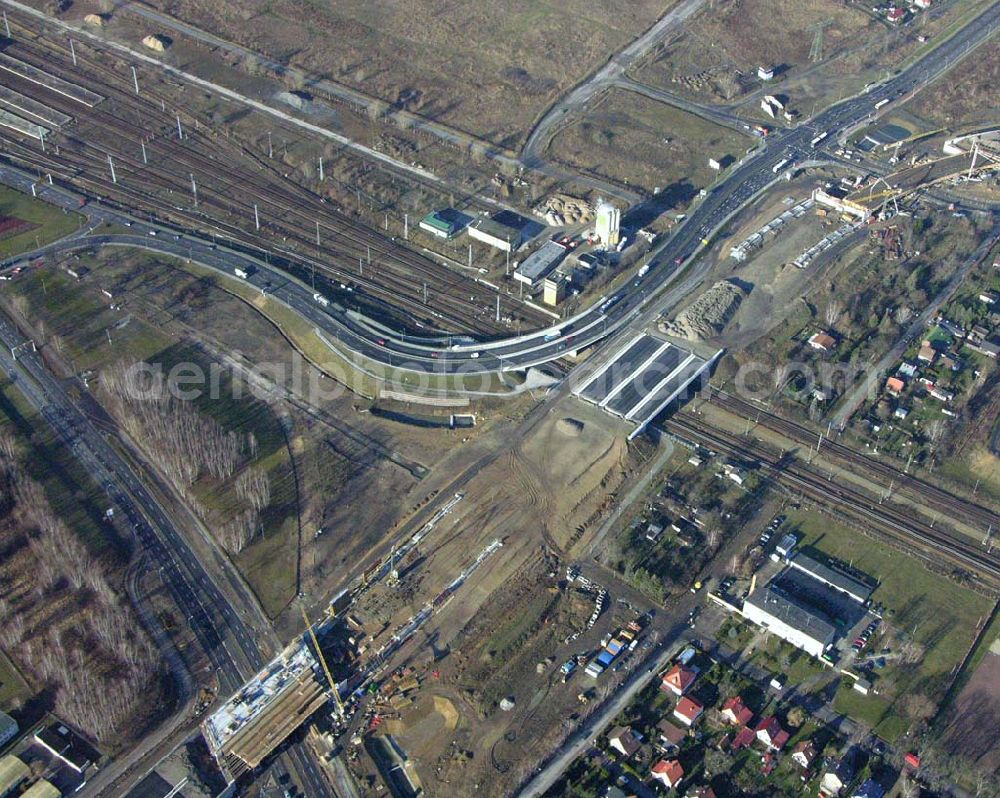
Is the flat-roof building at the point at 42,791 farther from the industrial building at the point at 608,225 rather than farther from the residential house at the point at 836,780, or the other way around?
the industrial building at the point at 608,225

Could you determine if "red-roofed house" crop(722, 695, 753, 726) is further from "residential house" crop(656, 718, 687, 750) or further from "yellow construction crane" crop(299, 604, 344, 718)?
"yellow construction crane" crop(299, 604, 344, 718)

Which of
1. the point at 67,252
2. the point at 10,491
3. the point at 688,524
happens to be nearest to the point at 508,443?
the point at 688,524

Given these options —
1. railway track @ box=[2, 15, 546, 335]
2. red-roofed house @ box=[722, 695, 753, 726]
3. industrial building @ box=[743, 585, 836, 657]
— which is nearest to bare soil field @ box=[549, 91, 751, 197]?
railway track @ box=[2, 15, 546, 335]

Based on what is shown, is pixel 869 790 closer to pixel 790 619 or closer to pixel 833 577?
pixel 790 619

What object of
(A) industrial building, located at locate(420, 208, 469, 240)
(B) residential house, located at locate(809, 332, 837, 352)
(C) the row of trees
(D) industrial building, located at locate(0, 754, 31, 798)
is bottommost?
(D) industrial building, located at locate(0, 754, 31, 798)

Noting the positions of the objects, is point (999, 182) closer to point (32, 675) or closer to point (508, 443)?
point (508, 443)

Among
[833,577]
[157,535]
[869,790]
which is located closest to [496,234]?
[157,535]
